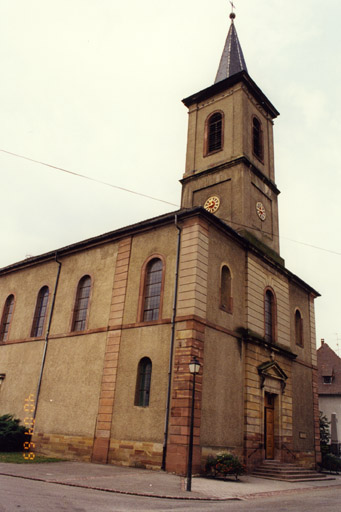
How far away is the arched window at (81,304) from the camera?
67.9 feet

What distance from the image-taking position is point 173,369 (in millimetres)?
16000

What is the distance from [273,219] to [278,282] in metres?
4.01

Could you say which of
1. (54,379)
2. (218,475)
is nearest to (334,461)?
(218,475)

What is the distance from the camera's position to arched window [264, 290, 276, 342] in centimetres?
2153

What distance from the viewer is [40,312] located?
76.4 ft

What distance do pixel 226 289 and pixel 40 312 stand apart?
10131 millimetres

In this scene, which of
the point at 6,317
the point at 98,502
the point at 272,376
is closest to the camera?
the point at 98,502

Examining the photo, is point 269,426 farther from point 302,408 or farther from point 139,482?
point 139,482

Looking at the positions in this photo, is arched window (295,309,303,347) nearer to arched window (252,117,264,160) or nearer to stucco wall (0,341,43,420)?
arched window (252,117,264,160)

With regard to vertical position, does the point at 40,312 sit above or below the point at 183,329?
above

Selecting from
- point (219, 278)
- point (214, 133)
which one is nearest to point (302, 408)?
point (219, 278)

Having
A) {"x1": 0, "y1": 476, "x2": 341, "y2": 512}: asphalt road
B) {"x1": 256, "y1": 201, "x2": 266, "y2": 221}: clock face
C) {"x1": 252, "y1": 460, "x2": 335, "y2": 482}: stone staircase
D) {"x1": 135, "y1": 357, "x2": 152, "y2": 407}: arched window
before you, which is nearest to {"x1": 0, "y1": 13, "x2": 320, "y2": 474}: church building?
{"x1": 135, "y1": 357, "x2": 152, "y2": 407}: arched window

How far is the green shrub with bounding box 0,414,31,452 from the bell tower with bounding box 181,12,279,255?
44.1 feet

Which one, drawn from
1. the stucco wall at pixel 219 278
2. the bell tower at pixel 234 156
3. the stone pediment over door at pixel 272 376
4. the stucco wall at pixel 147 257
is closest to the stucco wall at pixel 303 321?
the stone pediment over door at pixel 272 376
